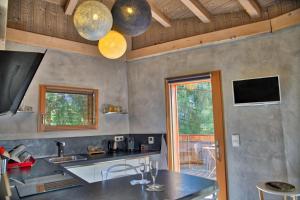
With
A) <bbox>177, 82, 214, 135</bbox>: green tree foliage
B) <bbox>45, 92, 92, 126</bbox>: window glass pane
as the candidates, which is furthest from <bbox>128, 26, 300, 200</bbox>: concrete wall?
<bbox>45, 92, 92, 126</bbox>: window glass pane

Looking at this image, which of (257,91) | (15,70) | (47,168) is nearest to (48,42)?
(47,168)

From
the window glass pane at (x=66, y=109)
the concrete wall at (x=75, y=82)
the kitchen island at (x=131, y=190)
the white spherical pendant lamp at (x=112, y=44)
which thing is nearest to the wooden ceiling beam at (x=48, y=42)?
the concrete wall at (x=75, y=82)

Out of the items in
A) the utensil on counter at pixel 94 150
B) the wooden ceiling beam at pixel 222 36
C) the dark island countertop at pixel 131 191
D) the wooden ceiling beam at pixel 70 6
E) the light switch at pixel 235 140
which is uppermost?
the wooden ceiling beam at pixel 70 6

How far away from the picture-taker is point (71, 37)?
12.5ft

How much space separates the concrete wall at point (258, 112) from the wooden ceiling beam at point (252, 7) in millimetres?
301

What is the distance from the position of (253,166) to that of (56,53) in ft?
10.4

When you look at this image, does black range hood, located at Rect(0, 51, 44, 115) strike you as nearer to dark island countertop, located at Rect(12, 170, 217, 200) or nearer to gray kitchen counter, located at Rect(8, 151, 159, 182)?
dark island countertop, located at Rect(12, 170, 217, 200)

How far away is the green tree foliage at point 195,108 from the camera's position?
11.4 feet

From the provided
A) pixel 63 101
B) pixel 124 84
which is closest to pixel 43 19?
pixel 63 101

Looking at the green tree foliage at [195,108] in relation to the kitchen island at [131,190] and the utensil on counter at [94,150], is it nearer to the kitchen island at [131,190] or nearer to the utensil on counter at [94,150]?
the utensil on counter at [94,150]

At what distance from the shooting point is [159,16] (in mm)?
3629

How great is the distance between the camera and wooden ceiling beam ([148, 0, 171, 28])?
11.5 ft

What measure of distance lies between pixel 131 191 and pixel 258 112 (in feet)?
6.74

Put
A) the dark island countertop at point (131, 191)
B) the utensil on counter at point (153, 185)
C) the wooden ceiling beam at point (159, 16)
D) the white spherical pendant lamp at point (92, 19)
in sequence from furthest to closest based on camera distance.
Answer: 1. the wooden ceiling beam at point (159, 16)
2. the white spherical pendant lamp at point (92, 19)
3. the utensil on counter at point (153, 185)
4. the dark island countertop at point (131, 191)
